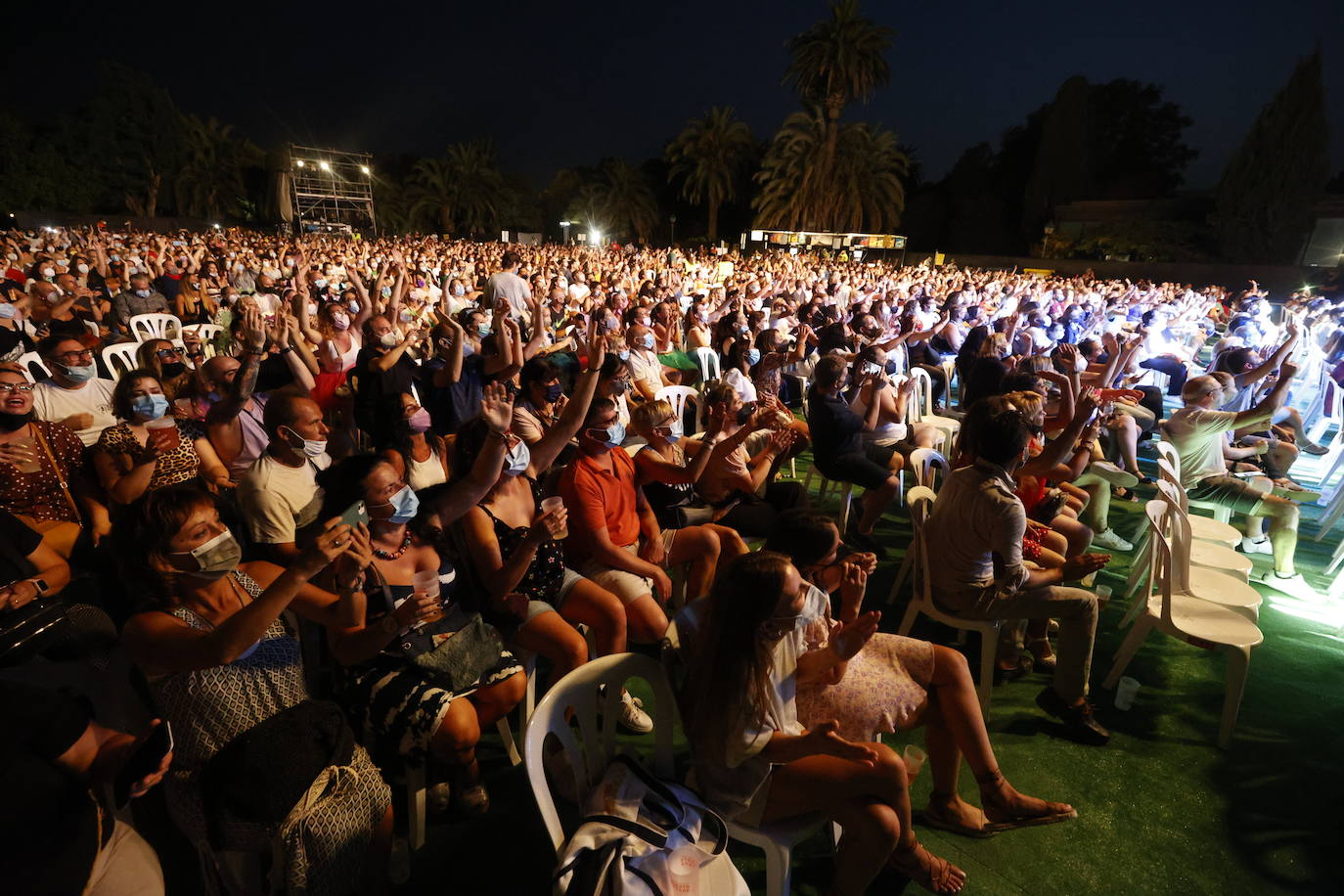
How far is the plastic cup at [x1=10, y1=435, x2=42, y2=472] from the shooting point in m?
3.23

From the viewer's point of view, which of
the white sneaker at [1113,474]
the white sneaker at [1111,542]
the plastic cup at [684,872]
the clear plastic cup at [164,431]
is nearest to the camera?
the plastic cup at [684,872]

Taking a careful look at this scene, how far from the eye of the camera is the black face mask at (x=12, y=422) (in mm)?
3105

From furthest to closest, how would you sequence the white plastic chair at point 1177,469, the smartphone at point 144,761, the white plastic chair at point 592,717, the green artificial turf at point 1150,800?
the white plastic chair at point 1177,469, the green artificial turf at point 1150,800, the white plastic chair at point 592,717, the smartphone at point 144,761

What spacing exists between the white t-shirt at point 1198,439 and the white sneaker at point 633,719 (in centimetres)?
466

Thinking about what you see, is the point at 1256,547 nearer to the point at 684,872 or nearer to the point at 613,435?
the point at 613,435

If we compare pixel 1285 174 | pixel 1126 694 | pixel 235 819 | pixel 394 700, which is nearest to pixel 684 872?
pixel 394 700

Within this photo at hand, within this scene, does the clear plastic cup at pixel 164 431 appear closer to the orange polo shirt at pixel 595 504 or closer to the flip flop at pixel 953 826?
the orange polo shirt at pixel 595 504

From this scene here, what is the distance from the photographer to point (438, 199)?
192 feet

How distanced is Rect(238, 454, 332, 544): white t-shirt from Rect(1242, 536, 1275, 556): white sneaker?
6.82m

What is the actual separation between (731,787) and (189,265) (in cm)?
1598

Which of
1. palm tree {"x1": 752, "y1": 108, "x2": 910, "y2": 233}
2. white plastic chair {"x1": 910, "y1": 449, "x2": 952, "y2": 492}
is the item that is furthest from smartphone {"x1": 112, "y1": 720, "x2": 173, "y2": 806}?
palm tree {"x1": 752, "y1": 108, "x2": 910, "y2": 233}

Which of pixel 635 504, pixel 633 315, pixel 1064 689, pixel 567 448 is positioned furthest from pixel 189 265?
pixel 1064 689

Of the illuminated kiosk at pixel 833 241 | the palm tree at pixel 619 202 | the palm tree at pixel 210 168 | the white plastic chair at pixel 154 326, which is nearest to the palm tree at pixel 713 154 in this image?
the palm tree at pixel 619 202

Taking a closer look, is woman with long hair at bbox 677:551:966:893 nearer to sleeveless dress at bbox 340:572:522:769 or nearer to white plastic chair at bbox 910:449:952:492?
sleeveless dress at bbox 340:572:522:769
